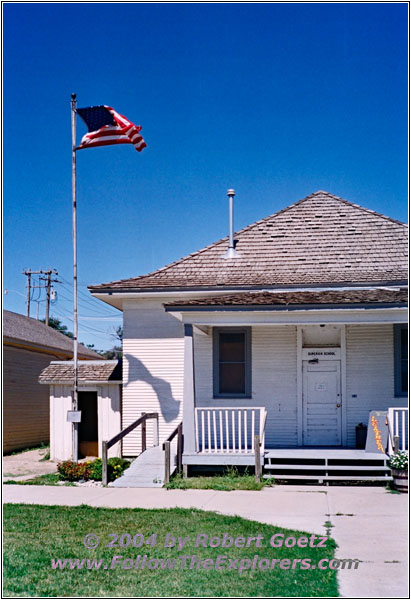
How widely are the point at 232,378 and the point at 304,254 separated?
3786mm

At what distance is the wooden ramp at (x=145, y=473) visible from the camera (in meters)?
13.2

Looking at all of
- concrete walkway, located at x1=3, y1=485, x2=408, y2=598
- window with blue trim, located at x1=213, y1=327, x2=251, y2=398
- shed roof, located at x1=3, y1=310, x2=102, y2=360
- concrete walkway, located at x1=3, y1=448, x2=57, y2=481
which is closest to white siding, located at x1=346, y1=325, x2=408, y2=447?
window with blue trim, located at x1=213, y1=327, x2=251, y2=398

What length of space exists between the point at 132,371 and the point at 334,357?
5005 millimetres

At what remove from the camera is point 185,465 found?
13.6 meters

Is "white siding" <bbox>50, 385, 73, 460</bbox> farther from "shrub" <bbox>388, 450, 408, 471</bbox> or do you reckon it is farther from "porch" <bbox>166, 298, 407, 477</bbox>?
"shrub" <bbox>388, 450, 408, 471</bbox>

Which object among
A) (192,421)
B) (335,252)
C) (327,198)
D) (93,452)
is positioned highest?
(327,198)

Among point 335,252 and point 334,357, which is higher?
point 335,252

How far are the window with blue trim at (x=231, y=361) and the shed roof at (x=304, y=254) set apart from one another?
1179 mm

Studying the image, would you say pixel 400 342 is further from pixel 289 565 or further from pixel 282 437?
pixel 289 565

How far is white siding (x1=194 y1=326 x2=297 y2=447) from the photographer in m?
15.5

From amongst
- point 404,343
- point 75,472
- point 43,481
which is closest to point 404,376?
point 404,343

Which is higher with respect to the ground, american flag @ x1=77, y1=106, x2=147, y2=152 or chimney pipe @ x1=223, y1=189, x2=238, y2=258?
american flag @ x1=77, y1=106, x2=147, y2=152

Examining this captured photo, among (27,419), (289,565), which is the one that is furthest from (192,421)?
(27,419)

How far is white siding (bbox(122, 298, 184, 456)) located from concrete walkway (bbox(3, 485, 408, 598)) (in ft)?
13.0
